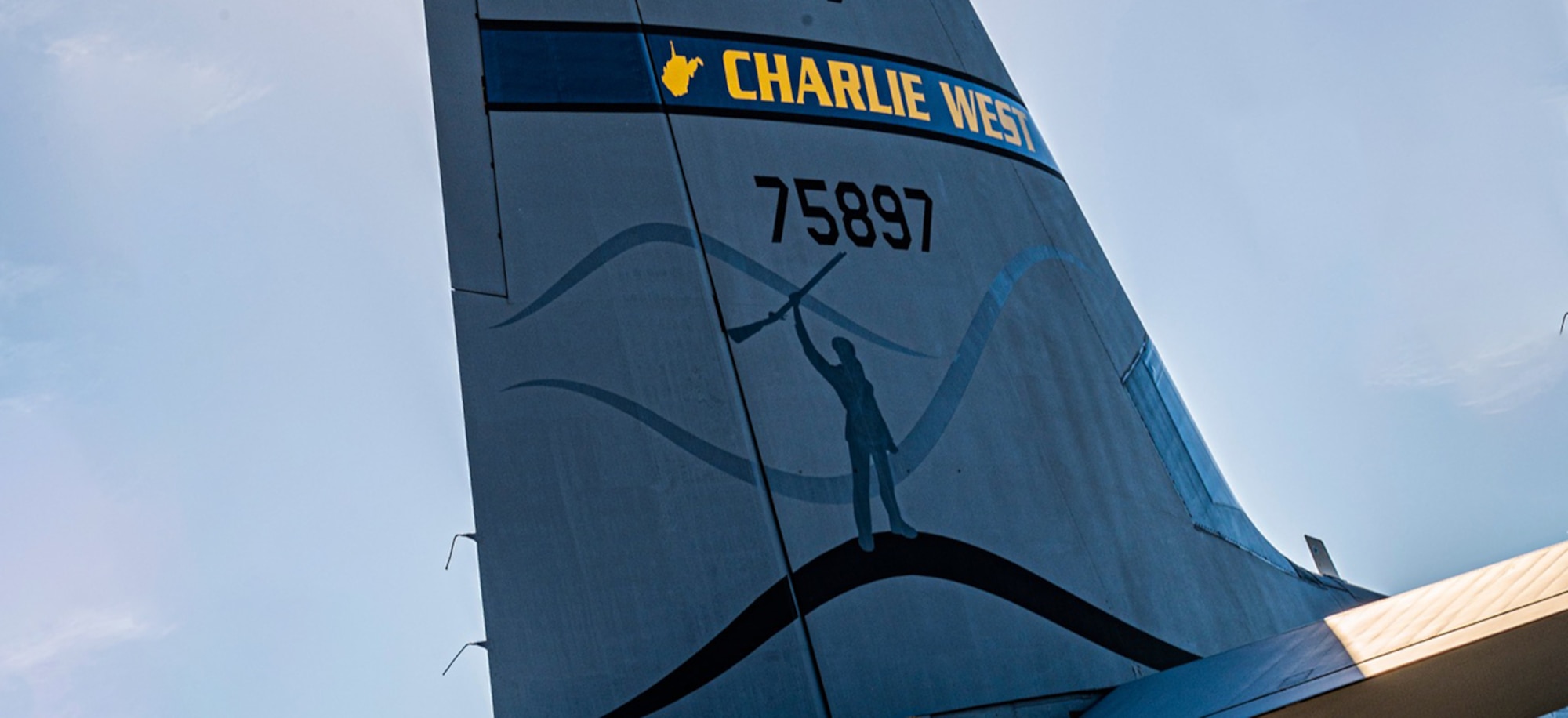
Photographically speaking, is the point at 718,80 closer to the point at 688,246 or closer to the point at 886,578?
the point at 688,246

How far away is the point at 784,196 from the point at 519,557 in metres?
1.97

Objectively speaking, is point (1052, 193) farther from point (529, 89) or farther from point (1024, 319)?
point (529, 89)

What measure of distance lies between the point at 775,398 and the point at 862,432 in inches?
13.8

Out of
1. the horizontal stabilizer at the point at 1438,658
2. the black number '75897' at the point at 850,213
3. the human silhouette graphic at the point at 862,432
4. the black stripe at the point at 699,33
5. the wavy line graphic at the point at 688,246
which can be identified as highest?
the black stripe at the point at 699,33

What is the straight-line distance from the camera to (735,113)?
17.9ft

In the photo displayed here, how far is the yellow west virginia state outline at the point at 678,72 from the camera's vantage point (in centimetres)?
533

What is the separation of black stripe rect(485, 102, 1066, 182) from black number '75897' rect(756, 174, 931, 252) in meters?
0.30

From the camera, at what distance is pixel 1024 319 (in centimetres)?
590

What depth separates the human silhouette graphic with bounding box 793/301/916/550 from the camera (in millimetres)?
4656

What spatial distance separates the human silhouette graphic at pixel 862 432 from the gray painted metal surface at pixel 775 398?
0.01 m

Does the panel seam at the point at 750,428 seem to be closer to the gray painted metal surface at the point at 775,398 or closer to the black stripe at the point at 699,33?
the gray painted metal surface at the point at 775,398

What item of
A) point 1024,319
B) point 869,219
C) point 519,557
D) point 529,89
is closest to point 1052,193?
point 1024,319

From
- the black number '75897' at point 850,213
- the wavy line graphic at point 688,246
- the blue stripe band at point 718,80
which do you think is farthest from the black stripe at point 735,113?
the wavy line graphic at point 688,246

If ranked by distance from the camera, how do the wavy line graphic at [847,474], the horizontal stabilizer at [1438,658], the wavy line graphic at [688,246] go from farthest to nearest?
1. the wavy line graphic at [688,246]
2. the wavy line graphic at [847,474]
3. the horizontal stabilizer at [1438,658]
